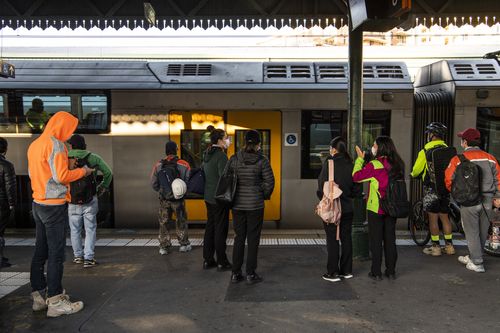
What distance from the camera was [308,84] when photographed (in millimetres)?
7258

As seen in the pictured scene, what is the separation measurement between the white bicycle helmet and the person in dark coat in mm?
1912

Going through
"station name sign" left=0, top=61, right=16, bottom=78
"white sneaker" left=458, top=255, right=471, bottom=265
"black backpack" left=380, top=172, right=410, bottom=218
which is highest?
"station name sign" left=0, top=61, right=16, bottom=78

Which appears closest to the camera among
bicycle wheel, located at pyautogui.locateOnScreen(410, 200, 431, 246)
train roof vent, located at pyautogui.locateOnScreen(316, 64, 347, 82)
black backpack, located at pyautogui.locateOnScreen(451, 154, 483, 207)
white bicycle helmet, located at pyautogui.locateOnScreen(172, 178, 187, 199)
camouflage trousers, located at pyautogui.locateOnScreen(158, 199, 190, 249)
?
black backpack, located at pyautogui.locateOnScreen(451, 154, 483, 207)

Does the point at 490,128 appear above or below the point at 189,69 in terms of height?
below

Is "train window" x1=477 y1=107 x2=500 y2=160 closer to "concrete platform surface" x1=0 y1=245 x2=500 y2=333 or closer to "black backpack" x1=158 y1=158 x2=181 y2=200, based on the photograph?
"concrete platform surface" x1=0 y1=245 x2=500 y2=333

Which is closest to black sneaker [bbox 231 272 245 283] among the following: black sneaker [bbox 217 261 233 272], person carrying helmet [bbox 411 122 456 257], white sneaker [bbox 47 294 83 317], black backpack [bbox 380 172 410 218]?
black sneaker [bbox 217 261 233 272]

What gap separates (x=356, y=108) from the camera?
18.2 feet

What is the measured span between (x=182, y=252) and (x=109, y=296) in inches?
65.5

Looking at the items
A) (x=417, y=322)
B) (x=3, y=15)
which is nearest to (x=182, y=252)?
(x=417, y=322)

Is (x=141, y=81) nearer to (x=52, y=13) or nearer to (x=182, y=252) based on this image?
(x=52, y=13)

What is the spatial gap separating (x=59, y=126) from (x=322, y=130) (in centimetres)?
447

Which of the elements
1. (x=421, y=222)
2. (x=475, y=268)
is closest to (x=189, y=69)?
(x=421, y=222)

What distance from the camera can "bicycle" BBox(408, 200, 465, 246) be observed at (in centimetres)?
629

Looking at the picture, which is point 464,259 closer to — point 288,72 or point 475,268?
point 475,268
